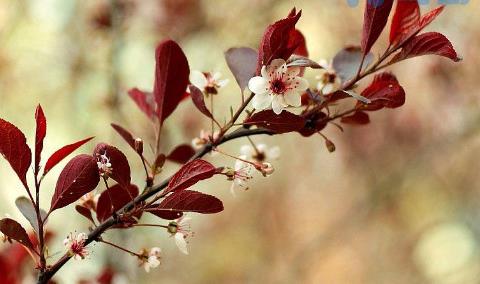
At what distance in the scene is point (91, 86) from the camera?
2.09 meters

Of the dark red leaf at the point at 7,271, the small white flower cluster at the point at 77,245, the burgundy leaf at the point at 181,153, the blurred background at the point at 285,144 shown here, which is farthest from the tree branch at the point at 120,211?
the blurred background at the point at 285,144

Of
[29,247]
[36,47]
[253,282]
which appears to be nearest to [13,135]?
[29,247]

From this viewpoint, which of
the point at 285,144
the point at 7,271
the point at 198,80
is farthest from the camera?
the point at 285,144

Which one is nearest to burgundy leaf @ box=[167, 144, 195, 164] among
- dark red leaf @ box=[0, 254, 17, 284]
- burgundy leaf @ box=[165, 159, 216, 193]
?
burgundy leaf @ box=[165, 159, 216, 193]

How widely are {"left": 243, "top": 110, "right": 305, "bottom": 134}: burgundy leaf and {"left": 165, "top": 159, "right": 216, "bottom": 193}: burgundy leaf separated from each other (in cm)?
5

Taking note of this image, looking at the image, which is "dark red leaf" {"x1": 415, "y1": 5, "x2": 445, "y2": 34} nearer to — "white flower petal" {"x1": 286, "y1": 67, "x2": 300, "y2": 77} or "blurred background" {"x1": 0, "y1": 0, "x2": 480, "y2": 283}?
"white flower petal" {"x1": 286, "y1": 67, "x2": 300, "y2": 77}

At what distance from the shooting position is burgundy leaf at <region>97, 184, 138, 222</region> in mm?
554

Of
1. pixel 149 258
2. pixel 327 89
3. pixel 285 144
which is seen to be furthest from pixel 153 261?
pixel 285 144

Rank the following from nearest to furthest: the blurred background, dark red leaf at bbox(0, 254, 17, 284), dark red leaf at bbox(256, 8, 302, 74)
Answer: dark red leaf at bbox(256, 8, 302, 74) → dark red leaf at bbox(0, 254, 17, 284) → the blurred background

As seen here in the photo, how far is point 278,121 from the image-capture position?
0.51 meters

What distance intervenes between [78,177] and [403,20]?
296mm

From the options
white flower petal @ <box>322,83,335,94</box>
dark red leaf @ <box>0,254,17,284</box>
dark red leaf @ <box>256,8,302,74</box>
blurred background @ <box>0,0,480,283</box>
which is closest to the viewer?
dark red leaf @ <box>256,8,302,74</box>

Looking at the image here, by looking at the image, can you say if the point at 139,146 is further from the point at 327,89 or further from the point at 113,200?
the point at 327,89

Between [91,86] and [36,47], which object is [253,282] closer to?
[91,86]
